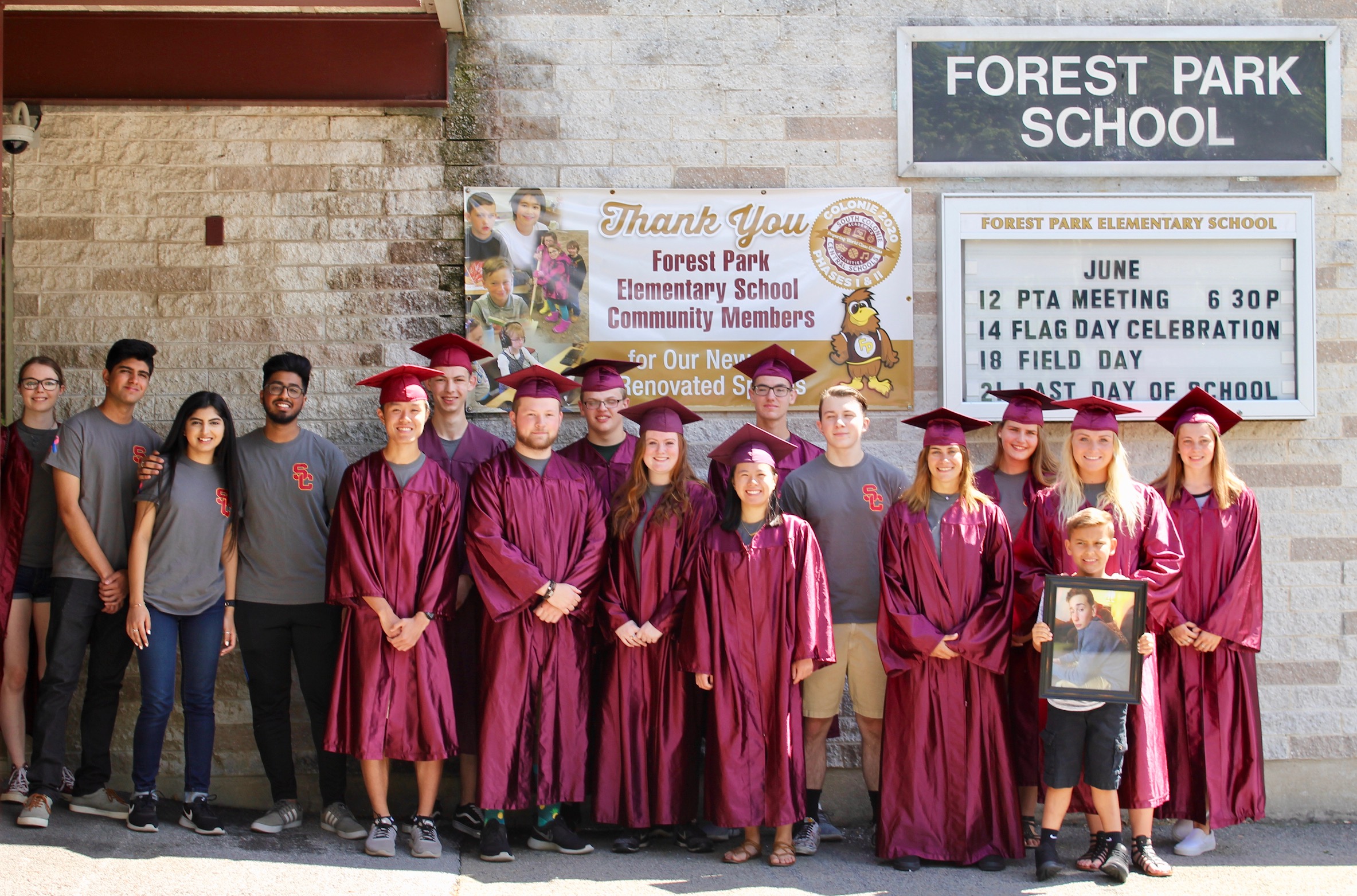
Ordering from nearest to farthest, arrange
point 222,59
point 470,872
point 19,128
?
point 470,872, point 19,128, point 222,59

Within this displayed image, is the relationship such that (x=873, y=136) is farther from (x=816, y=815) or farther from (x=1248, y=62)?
(x=816, y=815)

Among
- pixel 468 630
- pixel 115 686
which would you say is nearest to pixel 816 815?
pixel 468 630

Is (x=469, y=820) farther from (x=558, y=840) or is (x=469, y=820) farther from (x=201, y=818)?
(x=201, y=818)

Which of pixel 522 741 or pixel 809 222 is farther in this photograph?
pixel 809 222

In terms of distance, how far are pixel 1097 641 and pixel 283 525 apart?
3479mm

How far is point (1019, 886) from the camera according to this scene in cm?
446

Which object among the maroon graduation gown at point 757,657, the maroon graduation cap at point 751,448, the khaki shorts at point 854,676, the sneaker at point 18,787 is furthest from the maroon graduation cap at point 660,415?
the sneaker at point 18,787

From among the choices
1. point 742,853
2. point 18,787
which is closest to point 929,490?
point 742,853

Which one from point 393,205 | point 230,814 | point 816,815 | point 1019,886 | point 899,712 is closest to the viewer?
point 1019,886

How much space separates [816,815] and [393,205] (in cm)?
368

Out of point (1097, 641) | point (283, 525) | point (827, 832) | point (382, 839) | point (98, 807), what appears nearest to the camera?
point (1097, 641)

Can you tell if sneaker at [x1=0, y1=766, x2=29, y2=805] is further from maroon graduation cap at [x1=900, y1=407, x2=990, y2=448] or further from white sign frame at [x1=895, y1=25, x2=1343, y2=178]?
white sign frame at [x1=895, y1=25, x2=1343, y2=178]

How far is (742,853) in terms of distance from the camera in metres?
4.74

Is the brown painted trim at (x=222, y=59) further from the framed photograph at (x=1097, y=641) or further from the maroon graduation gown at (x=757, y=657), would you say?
the framed photograph at (x=1097, y=641)
